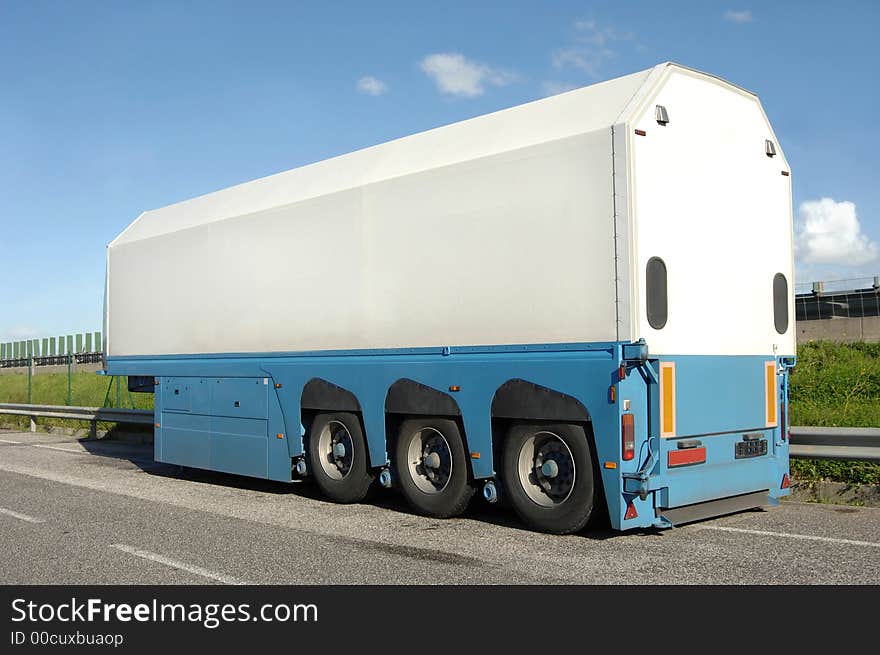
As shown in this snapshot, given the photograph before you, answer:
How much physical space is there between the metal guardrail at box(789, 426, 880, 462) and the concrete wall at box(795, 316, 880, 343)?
842 inches

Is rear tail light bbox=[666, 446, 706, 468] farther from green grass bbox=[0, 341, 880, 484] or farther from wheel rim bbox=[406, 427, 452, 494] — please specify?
green grass bbox=[0, 341, 880, 484]

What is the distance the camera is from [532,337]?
7945 millimetres

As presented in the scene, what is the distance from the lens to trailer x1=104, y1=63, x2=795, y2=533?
7480 millimetres

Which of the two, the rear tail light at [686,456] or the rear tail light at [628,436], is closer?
the rear tail light at [628,436]

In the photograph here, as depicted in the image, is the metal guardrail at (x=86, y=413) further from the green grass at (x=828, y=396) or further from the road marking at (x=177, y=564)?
the road marking at (x=177, y=564)

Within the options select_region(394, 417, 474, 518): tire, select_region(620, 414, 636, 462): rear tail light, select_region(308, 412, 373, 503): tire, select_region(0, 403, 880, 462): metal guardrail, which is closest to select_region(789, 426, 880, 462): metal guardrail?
select_region(0, 403, 880, 462): metal guardrail

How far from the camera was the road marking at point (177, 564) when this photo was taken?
20.5ft

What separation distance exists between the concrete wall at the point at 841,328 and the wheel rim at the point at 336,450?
2262cm

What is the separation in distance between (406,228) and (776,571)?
4.69 metres

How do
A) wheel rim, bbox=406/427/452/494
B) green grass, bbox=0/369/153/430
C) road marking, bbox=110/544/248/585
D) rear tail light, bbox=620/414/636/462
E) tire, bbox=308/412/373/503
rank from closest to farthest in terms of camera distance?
road marking, bbox=110/544/248/585 < rear tail light, bbox=620/414/636/462 < wheel rim, bbox=406/427/452/494 < tire, bbox=308/412/373/503 < green grass, bbox=0/369/153/430

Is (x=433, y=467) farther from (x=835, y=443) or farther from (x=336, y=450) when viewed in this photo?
(x=835, y=443)

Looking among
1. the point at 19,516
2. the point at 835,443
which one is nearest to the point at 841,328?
the point at 835,443

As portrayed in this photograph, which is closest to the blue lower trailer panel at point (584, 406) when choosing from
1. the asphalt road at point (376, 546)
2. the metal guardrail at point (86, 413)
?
the asphalt road at point (376, 546)

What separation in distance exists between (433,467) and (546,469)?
58.0 inches
